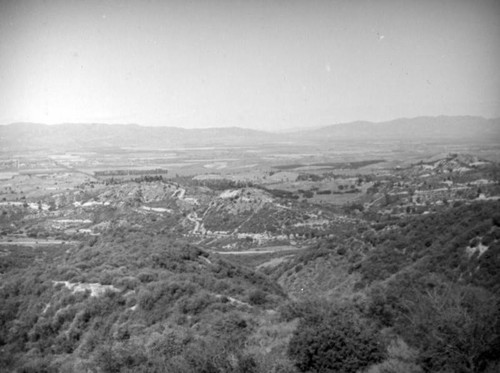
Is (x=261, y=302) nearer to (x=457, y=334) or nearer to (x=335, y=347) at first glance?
(x=335, y=347)

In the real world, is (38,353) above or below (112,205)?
above

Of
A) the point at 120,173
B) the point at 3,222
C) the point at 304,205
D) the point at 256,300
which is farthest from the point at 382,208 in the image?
the point at 120,173

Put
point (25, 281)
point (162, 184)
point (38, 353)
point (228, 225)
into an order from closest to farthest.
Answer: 1. point (38, 353)
2. point (25, 281)
3. point (228, 225)
4. point (162, 184)

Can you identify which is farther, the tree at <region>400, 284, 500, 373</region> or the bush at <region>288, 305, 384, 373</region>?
the bush at <region>288, 305, 384, 373</region>

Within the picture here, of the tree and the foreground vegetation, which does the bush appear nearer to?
the foreground vegetation

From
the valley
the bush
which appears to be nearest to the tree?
the valley

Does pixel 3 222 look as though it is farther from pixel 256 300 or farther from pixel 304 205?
pixel 256 300

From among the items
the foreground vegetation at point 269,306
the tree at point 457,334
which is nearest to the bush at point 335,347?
the foreground vegetation at point 269,306

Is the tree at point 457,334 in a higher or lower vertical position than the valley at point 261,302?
higher

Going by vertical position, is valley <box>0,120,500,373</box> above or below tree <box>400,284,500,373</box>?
below

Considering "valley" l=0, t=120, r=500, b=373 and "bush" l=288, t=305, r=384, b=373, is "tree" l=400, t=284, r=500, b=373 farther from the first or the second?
"bush" l=288, t=305, r=384, b=373

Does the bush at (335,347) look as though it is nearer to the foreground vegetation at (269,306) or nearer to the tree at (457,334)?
the foreground vegetation at (269,306)
